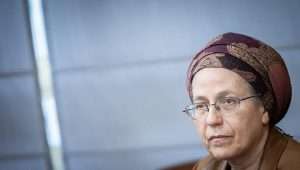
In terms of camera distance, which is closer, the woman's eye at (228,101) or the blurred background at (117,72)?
the woman's eye at (228,101)

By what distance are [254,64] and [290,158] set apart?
0.99ft

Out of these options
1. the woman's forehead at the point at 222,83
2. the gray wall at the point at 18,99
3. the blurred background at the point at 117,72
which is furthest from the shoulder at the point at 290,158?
the gray wall at the point at 18,99

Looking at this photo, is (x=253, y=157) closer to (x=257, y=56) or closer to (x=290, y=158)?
(x=290, y=158)

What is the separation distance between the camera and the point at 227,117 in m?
1.41

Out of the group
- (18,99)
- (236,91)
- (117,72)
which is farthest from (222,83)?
(18,99)

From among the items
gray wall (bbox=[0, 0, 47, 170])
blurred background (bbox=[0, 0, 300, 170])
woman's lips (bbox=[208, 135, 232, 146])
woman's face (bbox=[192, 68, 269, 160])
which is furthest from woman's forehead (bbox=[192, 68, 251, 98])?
gray wall (bbox=[0, 0, 47, 170])

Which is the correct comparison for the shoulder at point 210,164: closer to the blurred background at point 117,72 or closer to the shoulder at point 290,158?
Answer: the shoulder at point 290,158

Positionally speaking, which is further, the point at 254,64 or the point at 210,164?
the point at 210,164

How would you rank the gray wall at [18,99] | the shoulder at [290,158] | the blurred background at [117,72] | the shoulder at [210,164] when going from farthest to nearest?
A: the gray wall at [18,99], the blurred background at [117,72], the shoulder at [210,164], the shoulder at [290,158]

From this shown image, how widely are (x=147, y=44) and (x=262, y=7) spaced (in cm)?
82

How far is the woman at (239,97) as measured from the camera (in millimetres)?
Answer: 1394

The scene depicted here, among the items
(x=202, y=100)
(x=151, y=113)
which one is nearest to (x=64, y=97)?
(x=151, y=113)

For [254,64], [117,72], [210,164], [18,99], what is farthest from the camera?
[18,99]

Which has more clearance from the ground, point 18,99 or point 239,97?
point 239,97
